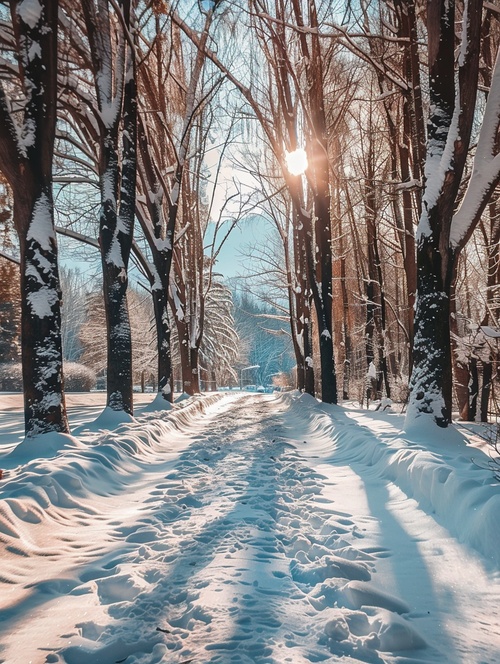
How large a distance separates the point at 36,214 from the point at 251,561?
5375 mm

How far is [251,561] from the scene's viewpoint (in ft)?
8.41

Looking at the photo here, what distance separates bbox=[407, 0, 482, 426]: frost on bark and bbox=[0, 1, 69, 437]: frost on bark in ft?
17.3

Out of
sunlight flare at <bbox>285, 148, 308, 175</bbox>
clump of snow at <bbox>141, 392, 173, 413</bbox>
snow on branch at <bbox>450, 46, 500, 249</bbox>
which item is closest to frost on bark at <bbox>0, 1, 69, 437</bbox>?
clump of snow at <bbox>141, 392, 173, 413</bbox>

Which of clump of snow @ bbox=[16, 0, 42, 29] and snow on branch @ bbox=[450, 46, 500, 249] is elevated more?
clump of snow @ bbox=[16, 0, 42, 29]

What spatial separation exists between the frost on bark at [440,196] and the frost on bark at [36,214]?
17.3 feet

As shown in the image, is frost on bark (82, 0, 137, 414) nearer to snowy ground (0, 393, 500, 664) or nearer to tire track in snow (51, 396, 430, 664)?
snowy ground (0, 393, 500, 664)

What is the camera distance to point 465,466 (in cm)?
378

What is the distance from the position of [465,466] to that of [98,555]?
3.21 meters

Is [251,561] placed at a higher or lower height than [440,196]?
lower

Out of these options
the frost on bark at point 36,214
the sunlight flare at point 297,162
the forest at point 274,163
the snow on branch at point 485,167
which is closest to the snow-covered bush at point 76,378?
the forest at point 274,163

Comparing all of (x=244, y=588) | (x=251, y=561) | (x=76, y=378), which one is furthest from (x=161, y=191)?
(x=76, y=378)

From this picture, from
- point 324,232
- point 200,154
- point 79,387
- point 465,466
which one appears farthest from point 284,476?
point 79,387

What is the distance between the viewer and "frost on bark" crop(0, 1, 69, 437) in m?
5.61

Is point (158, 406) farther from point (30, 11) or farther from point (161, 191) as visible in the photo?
point (30, 11)
